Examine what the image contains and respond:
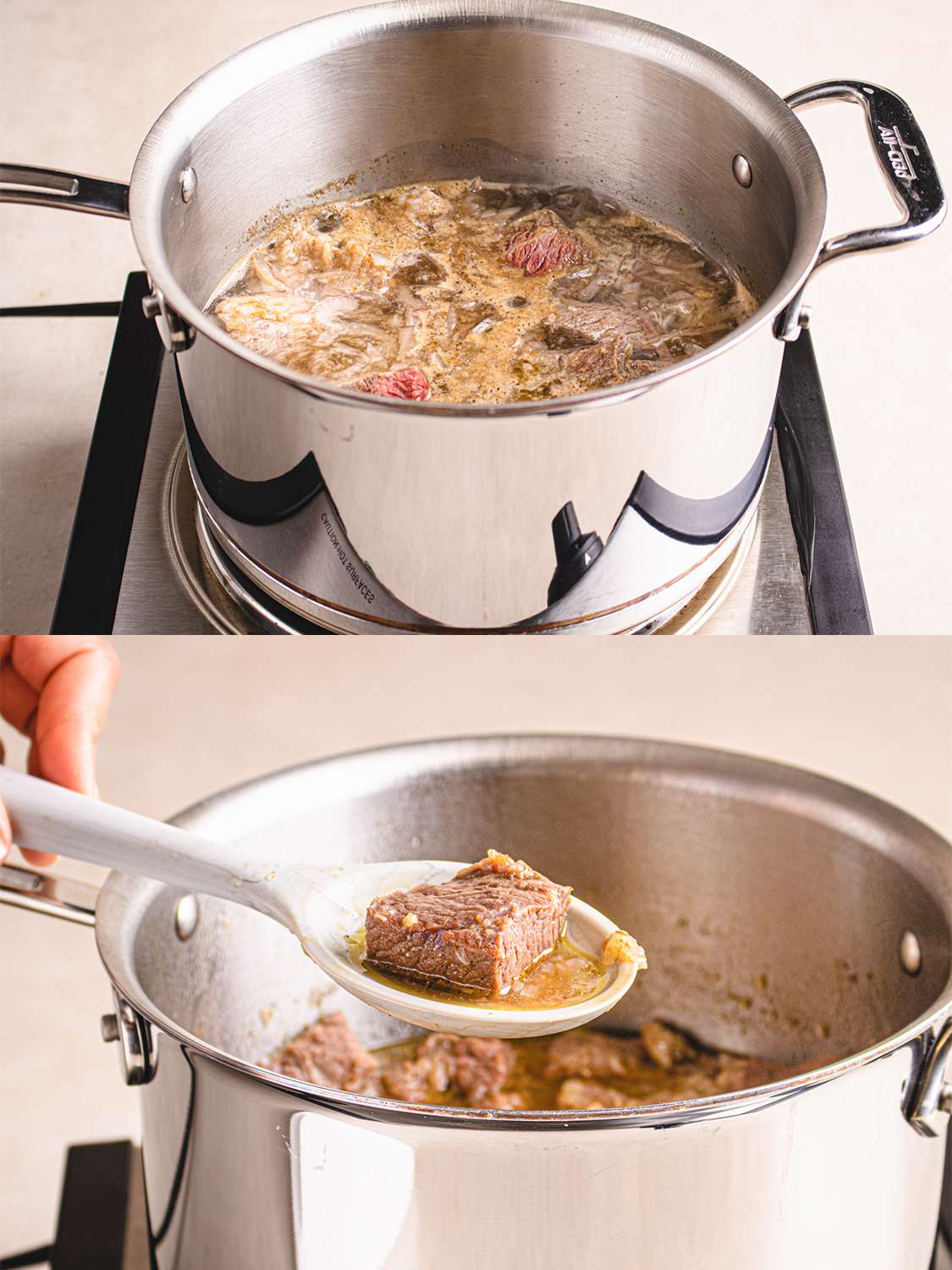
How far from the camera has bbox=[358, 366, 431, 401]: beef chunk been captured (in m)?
0.59

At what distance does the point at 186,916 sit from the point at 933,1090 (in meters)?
0.39

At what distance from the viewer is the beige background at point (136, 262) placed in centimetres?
84

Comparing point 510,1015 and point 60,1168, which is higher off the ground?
point 510,1015

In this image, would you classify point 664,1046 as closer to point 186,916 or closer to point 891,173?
point 186,916

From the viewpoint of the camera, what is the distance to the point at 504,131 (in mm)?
757

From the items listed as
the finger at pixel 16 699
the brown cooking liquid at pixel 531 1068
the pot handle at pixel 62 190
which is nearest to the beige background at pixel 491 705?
the finger at pixel 16 699

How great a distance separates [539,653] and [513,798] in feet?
1.32

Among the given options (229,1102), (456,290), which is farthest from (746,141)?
(229,1102)

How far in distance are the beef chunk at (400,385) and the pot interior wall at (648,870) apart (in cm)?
25

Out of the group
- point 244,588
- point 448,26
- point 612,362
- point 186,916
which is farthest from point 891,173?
point 186,916

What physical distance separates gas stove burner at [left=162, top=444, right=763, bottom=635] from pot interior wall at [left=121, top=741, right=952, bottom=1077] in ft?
0.37

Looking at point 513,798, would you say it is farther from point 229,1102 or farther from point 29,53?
point 29,53

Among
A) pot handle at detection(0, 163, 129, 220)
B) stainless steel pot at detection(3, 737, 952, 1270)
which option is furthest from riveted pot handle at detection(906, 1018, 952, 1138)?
pot handle at detection(0, 163, 129, 220)

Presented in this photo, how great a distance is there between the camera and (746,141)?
0.62 m
